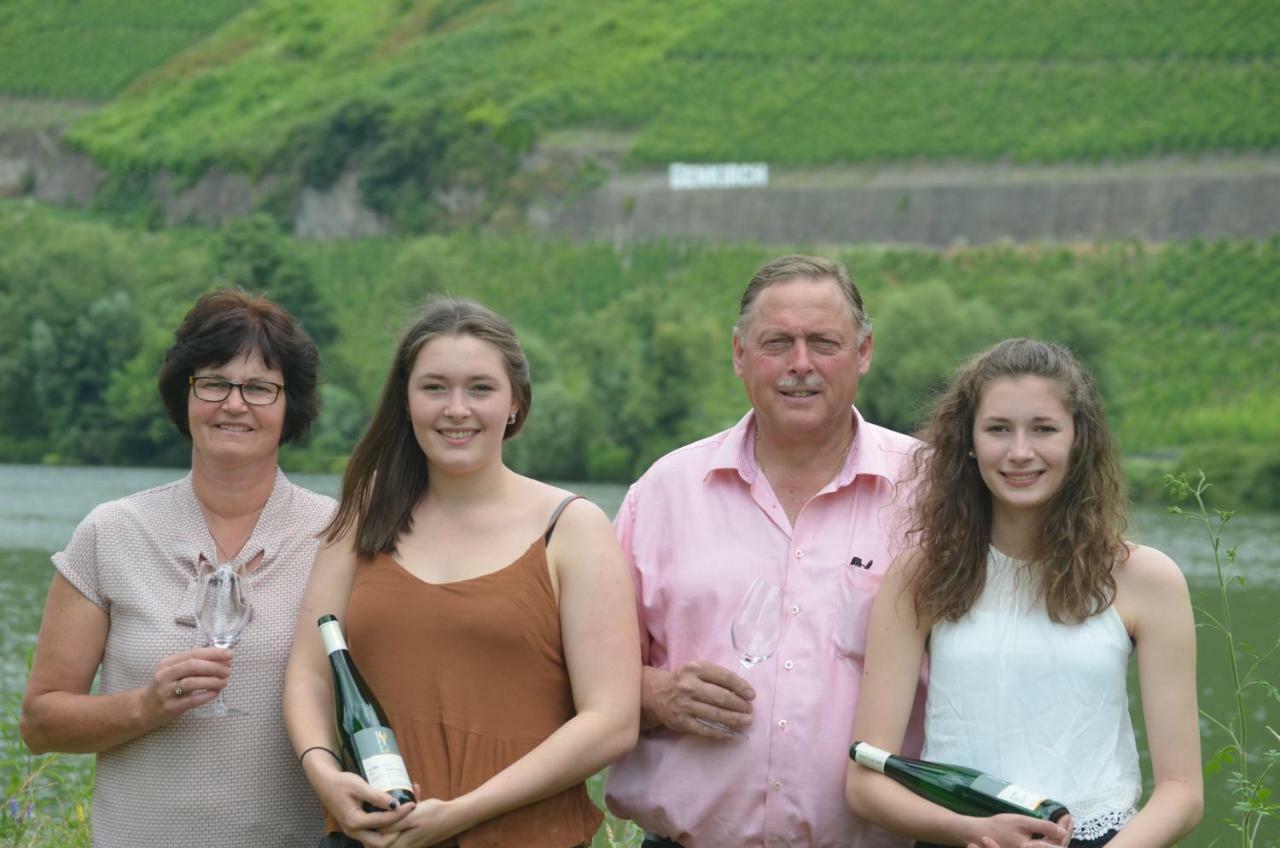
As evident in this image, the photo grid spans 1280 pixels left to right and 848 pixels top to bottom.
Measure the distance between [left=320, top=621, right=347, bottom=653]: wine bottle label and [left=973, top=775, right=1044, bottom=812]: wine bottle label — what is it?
114 cm

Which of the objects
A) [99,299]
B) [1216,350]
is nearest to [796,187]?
[1216,350]

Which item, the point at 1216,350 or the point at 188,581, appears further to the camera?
the point at 1216,350

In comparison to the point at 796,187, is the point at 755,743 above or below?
below

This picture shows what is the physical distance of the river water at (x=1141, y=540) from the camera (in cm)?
1262

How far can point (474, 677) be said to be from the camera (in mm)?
3131


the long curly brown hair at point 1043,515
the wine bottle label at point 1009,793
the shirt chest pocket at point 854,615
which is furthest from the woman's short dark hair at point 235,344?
the wine bottle label at point 1009,793

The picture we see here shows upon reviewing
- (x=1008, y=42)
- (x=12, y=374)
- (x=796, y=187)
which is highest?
(x=1008, y=42)

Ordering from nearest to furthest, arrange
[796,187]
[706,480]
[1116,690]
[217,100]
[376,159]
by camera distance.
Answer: [1116,690], [706,480], [796,187], [376,159], [217,100]

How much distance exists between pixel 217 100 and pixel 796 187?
46.1 meters

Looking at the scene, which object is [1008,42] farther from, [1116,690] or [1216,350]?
[1116,690]

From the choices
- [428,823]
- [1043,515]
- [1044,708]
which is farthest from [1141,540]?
[428,823]

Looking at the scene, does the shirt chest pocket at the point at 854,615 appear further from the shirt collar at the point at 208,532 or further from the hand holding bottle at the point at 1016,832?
the shirt collar at the point at 208,532

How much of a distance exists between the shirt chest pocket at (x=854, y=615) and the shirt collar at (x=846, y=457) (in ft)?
0.66

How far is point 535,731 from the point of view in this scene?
10.3 ft
